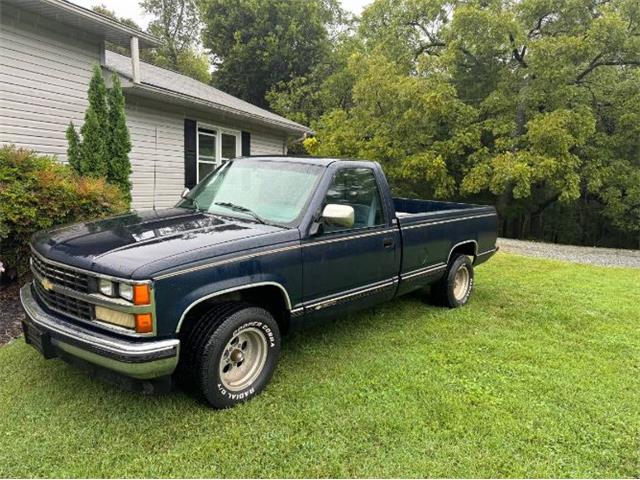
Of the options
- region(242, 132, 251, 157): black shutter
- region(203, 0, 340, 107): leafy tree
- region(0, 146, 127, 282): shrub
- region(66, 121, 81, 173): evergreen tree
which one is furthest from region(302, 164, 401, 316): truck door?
region(203, 0, 340, 107): leafy tree

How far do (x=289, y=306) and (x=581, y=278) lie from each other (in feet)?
21.8

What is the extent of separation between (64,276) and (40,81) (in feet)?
20.6

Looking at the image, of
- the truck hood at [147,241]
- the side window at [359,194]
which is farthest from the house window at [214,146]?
the truck hood at [147,241]

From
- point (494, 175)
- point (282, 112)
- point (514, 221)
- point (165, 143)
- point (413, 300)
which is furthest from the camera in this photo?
point (282, 112)

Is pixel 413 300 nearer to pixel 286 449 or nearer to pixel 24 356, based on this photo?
pixel 286 449

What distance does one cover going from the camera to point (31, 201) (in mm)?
5438

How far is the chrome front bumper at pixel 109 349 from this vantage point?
2.71m

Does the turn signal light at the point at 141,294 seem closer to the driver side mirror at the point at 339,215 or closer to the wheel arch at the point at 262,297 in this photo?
the wheel arch at the point at 262,297

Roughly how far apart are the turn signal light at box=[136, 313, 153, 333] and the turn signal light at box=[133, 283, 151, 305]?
81 mm

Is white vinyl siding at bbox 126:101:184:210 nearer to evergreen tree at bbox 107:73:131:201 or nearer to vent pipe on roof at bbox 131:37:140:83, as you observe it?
vent pipe on roof at bbox 131:37:140:83

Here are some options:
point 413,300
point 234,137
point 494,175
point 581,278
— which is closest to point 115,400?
point 413,300

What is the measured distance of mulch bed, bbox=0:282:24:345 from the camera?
172 inches

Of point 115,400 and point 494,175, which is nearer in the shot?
point 115,400

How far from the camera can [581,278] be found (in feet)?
26.5
